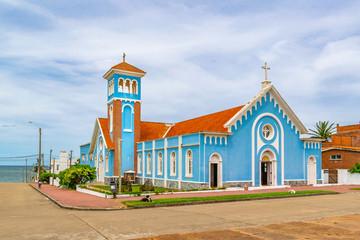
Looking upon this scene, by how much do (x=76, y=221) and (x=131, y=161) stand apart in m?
25.5

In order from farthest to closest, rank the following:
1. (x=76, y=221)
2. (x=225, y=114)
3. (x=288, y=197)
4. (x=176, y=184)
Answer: (x=225, y=114)
(x=176, y=184)
(x=288, y=197)
(x=76, y=221)

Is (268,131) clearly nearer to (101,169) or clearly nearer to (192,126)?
(192,126)

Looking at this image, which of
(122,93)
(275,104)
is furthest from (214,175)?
(122,93)

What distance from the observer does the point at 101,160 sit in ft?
136

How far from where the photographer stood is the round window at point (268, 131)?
102ft

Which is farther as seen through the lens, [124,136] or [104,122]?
[104,122]

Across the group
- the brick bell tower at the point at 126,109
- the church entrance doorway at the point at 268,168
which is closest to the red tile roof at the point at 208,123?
the church entrance doorway at the point at 268,168

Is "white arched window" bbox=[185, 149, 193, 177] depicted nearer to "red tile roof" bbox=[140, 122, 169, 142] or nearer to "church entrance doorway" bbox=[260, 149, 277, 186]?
"church entrance doorway" bbox=[260, 149, 277, 186]

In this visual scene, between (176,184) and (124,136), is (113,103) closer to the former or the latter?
(124,136)

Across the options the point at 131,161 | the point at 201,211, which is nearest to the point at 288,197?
the point at 201,211

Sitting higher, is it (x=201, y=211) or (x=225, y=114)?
(x=225, y=114)

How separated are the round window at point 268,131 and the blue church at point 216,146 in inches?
3.6

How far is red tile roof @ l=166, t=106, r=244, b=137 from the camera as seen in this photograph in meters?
31.0

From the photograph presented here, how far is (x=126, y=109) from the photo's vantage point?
38.7 metres
